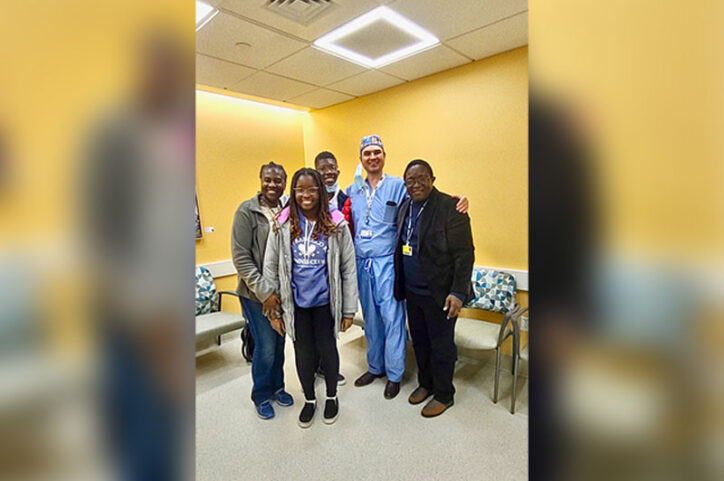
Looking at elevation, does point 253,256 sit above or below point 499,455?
above

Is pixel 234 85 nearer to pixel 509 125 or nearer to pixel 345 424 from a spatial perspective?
pixel 509 125

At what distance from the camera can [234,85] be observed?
3203 mm

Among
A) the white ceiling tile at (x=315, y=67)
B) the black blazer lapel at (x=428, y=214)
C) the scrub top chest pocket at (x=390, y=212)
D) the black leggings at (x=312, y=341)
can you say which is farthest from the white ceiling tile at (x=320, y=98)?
the black leggings at (x=312, y=341)

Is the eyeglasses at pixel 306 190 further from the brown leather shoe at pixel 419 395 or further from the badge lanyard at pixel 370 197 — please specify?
the brown leather shoe at pixel 419 395

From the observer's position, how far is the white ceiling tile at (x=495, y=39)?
2.22 m

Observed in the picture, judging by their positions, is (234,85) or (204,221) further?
(204,221)

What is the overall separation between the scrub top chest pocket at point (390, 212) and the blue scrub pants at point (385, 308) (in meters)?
0.25

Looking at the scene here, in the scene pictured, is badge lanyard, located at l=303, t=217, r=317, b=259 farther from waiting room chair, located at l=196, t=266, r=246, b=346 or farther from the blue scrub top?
waiting room chair, located at l=196, t=266, r=246, b=346

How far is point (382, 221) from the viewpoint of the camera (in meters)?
2.47

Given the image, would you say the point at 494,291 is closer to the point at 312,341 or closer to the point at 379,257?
the point at 379,257

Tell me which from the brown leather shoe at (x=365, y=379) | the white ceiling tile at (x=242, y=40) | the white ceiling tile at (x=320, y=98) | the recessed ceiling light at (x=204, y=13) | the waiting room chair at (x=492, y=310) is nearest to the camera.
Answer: the recessed ceiling light at (x=204, y=13)
